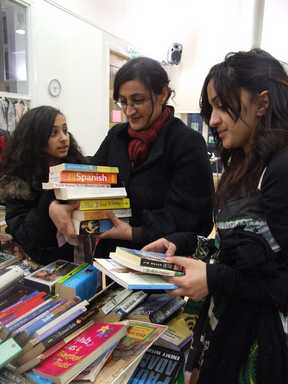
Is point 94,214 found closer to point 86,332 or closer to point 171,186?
point 171,186

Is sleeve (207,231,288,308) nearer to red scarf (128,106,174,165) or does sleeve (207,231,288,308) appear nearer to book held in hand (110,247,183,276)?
book held in hand (110,247,183,276)

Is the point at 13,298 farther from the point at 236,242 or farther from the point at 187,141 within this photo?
the point at 187,141

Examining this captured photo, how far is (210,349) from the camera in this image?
89 cm

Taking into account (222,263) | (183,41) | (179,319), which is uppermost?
(183,41)

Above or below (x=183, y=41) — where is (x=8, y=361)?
below

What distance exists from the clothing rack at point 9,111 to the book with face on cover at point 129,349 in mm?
1886

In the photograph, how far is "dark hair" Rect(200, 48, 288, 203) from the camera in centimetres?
85

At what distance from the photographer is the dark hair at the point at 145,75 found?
1247mm

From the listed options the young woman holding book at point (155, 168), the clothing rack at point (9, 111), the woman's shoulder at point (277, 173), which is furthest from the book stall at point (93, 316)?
the clothing rack at point (9, 111)

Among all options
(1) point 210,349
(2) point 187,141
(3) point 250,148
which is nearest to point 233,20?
(2) point 187,141

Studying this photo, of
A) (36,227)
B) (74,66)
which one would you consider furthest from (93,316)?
(74,66)

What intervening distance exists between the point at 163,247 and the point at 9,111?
1826 millimetres

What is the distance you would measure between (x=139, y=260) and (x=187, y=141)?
1.86 ft

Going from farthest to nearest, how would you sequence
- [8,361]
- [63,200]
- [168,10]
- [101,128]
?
1. [168,10]
2. [101,128]
3. [63,200]
4. [8,361]
